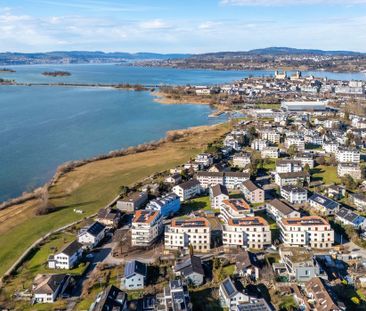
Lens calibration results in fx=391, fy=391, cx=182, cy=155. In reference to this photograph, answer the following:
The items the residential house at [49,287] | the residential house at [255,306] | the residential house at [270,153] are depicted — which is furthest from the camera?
the residential house at [270,153]

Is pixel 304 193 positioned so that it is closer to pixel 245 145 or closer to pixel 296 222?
pixel 296 222

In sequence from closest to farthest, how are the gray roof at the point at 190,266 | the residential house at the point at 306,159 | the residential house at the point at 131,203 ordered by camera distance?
1. the gray roof at the point at 190,266
2. the residential house at the point at 131,203
3. the residential house at the point at 306,159

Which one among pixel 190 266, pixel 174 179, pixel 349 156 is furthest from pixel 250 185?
pixel 349 156

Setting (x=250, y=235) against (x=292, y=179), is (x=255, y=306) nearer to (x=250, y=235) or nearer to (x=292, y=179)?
(x=250, y=235)

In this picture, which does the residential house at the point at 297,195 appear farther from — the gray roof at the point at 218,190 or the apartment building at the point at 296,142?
the apartment building at the point at 296,142

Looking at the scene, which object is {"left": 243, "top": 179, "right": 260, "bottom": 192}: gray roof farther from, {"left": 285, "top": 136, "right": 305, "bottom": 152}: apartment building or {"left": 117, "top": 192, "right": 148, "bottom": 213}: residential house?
{"left": 285, "top": 136, "right": 305, "bottom": 152}: apartment building

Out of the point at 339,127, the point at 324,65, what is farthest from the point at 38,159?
the point at 324,65

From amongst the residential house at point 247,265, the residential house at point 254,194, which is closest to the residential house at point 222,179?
the residential house at point 254,194
